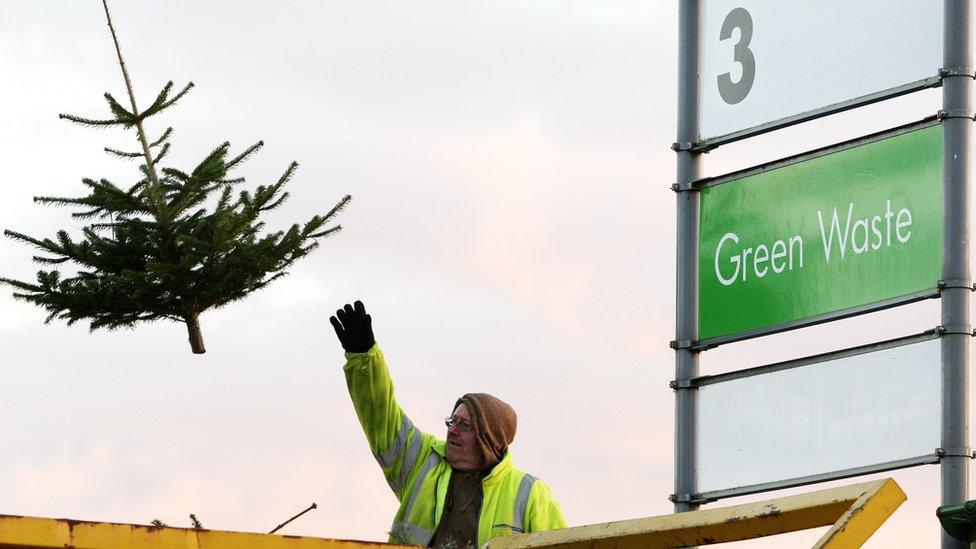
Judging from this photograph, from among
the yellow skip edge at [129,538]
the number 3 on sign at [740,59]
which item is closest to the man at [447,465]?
the number 3 on sign at [740,59]

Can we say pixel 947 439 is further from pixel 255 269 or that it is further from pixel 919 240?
pixel 255 269

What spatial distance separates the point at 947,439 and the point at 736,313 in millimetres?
1438

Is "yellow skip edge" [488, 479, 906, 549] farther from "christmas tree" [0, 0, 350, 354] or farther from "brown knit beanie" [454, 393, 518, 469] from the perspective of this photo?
"christmas tree" [0, 0, 350, 354]

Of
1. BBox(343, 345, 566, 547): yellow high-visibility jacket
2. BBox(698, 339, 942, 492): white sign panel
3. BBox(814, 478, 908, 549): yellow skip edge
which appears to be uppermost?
BBox(698, 339, 942, 492): white sign panel

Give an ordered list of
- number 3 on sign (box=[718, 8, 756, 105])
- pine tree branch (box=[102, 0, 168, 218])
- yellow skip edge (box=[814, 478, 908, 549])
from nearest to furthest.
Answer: yellow skip edge (box=[814, 478, 908, 549]) < number 3 on sign (box=[718, 8, 756, 105]) < pine tree branch (box=[102, 0, 168, 218])

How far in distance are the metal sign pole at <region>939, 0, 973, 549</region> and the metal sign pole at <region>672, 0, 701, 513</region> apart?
144 centimetres

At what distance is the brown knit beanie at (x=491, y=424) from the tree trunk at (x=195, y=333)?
4381 mm

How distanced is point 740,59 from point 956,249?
1731 mm

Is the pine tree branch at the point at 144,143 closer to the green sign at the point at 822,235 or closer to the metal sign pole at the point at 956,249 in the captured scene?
the green sign at the point at 822,235

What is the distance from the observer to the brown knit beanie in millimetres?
7523

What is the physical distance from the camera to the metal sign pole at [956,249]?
756 cm

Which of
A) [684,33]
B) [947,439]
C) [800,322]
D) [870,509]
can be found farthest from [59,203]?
[870,509]

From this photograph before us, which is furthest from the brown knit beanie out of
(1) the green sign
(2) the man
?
(1) the green sign

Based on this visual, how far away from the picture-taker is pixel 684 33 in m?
9.40
